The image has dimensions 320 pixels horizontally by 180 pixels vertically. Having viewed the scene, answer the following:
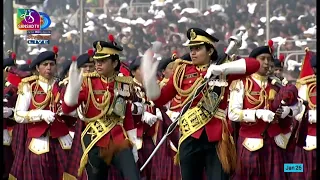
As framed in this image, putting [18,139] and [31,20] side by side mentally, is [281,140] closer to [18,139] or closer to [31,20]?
[18,139]

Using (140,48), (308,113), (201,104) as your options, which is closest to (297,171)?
(308,113)

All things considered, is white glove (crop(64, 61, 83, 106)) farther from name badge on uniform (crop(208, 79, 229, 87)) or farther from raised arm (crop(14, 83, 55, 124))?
raised arm (crop(14, 83, 55, 124))

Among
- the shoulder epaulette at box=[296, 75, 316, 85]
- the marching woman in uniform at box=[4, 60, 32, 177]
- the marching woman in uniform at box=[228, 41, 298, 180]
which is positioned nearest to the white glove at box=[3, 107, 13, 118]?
the marching woman in uniform at box=[4, 60, 32, 177]

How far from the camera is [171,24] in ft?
63.7

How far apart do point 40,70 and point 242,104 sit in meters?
2.59

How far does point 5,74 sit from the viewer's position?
14.4 metres

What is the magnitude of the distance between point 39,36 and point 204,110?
715 cm

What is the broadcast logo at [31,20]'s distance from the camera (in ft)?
57.8

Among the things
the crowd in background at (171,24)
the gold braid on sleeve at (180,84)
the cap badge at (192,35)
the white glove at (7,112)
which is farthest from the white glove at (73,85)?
the crowd in background at (171,24)

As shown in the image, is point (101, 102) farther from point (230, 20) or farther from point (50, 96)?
point (230, 20)

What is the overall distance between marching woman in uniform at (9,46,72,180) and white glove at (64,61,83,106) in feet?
8.03

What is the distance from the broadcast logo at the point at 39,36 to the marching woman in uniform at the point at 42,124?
3628mm

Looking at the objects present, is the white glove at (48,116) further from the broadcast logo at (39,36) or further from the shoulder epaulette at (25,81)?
the broadcast logo at (39,36)

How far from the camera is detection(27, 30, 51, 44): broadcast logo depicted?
17.4 m
